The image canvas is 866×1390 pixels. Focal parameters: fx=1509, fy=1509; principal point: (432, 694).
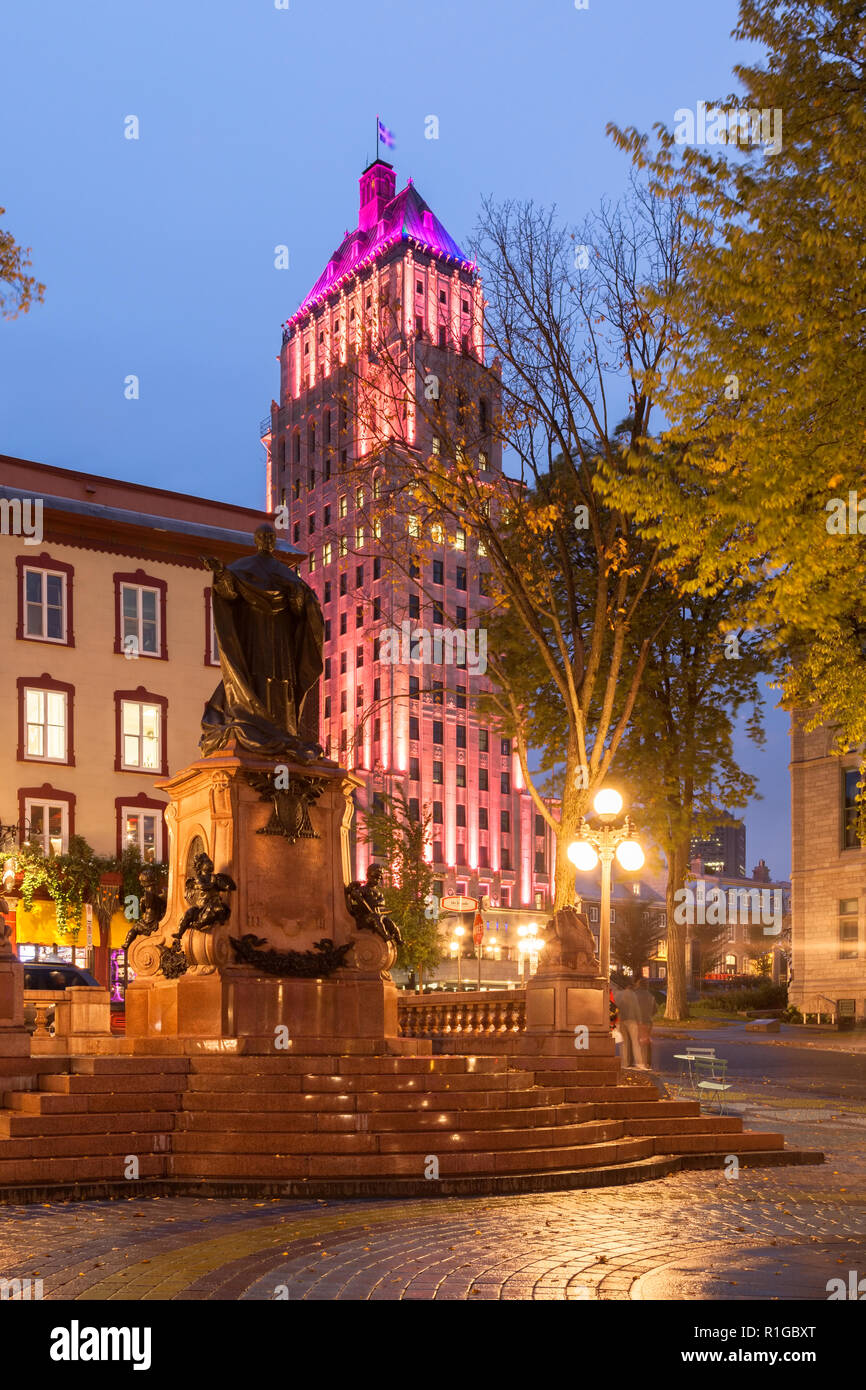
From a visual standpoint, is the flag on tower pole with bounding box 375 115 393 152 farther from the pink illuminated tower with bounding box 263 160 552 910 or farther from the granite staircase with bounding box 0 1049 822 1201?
the granite staircase with bounding box 0 1049 822 1201

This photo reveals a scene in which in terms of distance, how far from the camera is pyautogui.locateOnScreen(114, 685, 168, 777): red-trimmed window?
4641 cm

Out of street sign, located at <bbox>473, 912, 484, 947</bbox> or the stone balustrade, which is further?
street sign, located at <bbox>473, 912, 484, 947</bbox>

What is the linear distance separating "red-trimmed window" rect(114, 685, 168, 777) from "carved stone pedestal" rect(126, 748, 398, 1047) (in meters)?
29.9

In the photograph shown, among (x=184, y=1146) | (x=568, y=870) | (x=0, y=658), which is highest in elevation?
(x=0, y=658)

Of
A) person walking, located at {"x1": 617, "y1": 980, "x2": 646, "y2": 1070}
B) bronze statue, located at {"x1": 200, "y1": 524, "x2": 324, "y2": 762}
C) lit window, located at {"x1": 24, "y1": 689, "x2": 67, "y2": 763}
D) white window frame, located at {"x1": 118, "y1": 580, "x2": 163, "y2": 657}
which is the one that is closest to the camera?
bronze statue, located at {"x1": 200, "y1": 524, "x2": 324, "y2": 762}

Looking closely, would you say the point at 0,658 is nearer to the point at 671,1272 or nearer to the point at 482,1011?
the point at 482,1011

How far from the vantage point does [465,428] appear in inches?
1056

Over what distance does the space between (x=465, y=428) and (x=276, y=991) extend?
13.7 meters

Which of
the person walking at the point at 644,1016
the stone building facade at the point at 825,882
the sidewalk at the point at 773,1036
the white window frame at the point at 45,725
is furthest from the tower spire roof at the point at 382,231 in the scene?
the person walking at the point at 644,1016

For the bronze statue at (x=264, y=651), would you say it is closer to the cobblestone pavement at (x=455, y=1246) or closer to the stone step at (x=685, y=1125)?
the stone step at (x=685, y=1125)

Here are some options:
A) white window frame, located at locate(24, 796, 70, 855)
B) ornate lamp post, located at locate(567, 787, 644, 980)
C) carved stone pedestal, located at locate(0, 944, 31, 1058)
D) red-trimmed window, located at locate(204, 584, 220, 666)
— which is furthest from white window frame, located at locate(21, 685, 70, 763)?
carved stone pedestal, located at locate(0, 944, 31, 1058)

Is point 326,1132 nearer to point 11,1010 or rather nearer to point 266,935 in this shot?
point 266,935

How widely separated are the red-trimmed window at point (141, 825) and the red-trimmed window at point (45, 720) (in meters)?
2.20
